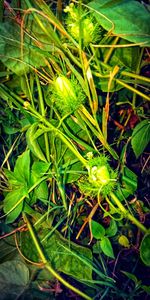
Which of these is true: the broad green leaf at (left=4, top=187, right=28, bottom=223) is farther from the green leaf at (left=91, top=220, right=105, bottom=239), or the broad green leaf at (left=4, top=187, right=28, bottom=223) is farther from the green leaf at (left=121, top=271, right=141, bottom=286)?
the green leaf at (left=121, top=271, right=141, bottom=286)

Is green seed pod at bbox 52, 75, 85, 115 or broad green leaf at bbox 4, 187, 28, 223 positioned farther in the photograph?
broad green leaf at bbox 4, 187, 28, 223

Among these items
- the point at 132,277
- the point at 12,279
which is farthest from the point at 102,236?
the point at 12,279

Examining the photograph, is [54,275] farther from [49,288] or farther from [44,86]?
[44,86]

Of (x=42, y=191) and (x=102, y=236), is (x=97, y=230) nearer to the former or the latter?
(x=102, y=236)

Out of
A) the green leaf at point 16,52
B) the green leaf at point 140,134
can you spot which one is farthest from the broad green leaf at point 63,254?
the green leaf at point 16,52

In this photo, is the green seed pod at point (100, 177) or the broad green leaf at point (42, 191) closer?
the green seed pod at point (100, 177)

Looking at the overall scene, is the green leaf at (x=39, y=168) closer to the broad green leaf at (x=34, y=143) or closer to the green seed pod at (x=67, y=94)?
the broad green leaf at (x=34, y=143)

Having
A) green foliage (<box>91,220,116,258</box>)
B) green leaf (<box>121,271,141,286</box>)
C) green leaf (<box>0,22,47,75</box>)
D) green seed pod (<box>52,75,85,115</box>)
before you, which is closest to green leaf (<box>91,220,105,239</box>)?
green foliage (<box>91,220,116,258</box>)
